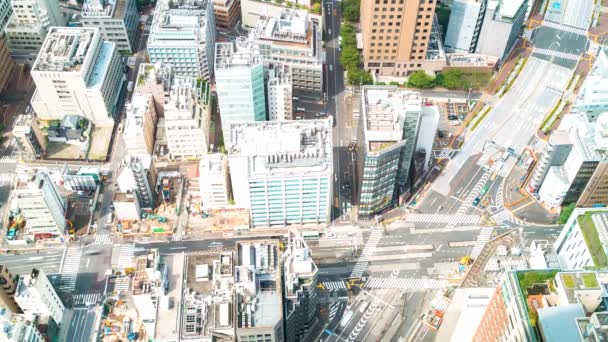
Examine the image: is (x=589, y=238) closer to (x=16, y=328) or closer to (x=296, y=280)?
(x=296, y=280)

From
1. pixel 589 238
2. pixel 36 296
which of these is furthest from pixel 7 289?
pixel 589 238

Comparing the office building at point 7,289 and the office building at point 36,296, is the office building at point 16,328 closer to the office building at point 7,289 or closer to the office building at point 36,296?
the office building at point 36,296

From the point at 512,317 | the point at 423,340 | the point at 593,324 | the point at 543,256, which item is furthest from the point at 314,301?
the point at 593,324

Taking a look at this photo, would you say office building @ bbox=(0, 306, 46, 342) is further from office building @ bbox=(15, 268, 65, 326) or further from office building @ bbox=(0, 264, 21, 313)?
office building @ bbox=(0, 264, 21, 313)

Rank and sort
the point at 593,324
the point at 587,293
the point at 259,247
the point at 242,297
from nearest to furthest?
the point at 593,324 < the point at 587,293 < the point at 242,297 < the point at 259,247

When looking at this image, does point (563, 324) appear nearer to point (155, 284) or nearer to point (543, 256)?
point (543, 256)

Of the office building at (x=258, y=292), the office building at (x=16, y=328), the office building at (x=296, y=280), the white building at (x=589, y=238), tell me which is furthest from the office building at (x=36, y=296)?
the white building at (x=589, y=238)
